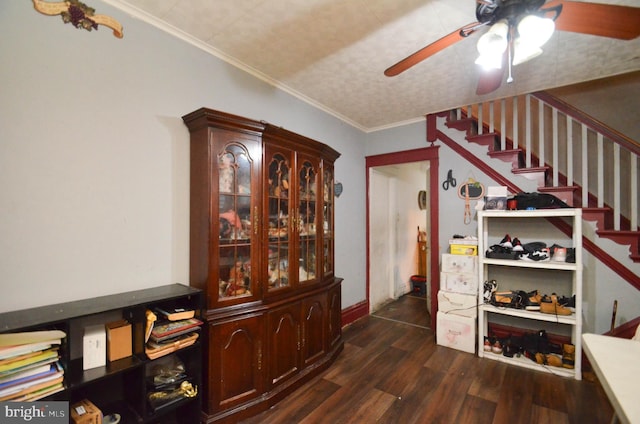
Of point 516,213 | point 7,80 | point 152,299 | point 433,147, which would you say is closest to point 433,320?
point 516,213

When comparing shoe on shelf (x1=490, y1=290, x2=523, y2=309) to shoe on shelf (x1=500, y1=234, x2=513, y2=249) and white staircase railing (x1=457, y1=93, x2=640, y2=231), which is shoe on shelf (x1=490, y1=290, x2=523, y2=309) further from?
white staircase railing (x1=457, y1=93, x2=640, y2=231)

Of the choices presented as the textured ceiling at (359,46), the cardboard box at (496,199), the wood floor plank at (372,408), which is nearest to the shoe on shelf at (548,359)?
the cardboard box at (496,199)

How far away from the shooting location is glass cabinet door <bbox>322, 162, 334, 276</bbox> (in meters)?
2.61

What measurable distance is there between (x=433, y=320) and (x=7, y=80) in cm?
414

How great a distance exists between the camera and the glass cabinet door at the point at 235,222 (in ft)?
5.93

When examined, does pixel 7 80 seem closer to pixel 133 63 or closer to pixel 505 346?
pixel 133 63

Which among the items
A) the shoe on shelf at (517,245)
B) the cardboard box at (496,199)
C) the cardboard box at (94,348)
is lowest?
the cardboard box at (94,348)

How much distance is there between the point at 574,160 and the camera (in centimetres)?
310

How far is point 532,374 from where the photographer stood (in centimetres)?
243

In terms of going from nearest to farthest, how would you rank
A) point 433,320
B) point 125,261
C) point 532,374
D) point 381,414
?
point 125,261
point 381,414
point 532,374
point 433,320

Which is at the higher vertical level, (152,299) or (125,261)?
(125,261)

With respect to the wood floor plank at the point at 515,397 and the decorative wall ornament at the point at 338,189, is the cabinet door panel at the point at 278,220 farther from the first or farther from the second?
the wood floor plank at the point at 515,397

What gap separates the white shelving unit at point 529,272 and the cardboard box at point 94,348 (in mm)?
3154

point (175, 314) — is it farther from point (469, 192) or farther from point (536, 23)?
point (469, 192)
